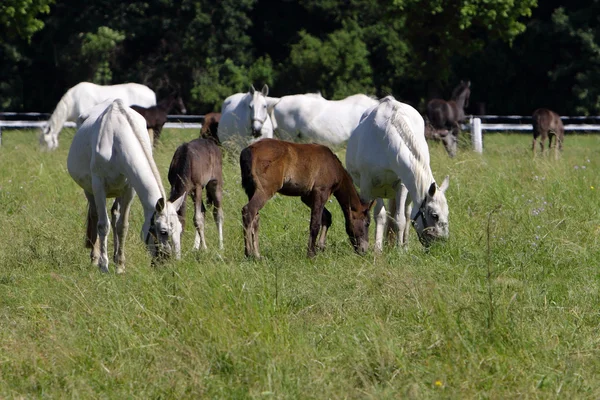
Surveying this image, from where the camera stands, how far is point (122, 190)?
8.70 metres

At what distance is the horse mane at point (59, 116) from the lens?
19.5 m

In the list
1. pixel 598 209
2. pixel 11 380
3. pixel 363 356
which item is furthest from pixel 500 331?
pixel 598 209

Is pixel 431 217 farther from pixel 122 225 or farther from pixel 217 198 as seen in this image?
pixel 122 225

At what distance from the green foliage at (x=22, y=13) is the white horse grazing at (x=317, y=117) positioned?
12.1 m

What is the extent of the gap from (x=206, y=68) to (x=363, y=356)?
33.6 metres

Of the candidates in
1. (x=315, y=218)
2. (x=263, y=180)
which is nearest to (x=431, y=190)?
(x=315, y=218)

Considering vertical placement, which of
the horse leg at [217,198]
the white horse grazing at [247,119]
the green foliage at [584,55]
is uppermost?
the horse leg at [217,198]

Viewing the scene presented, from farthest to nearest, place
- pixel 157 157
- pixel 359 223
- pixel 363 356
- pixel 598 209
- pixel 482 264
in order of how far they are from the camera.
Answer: pixel 157 157
pixel 598 209
pixel 359 223
pixel 482 264
pixel 363 356

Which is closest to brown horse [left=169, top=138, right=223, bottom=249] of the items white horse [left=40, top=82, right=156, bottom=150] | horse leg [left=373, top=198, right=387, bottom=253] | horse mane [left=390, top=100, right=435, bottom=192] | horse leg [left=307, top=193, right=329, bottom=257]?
horse leg [left=307, top=193, right=329, bottom=257]

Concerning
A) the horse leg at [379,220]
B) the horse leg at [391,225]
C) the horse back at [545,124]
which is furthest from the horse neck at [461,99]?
the horse leg at [379,220]

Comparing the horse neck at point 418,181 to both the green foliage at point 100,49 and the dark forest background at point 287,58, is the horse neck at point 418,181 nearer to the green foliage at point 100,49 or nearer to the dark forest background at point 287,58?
the dark forest background at point 287,58

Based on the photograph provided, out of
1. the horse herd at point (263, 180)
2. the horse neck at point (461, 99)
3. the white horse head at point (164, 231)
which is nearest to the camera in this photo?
the white horse head at point (164, 231)

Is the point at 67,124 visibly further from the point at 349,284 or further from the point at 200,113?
the point at 349,284

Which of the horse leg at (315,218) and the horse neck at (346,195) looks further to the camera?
the horse neck at (346,195)
